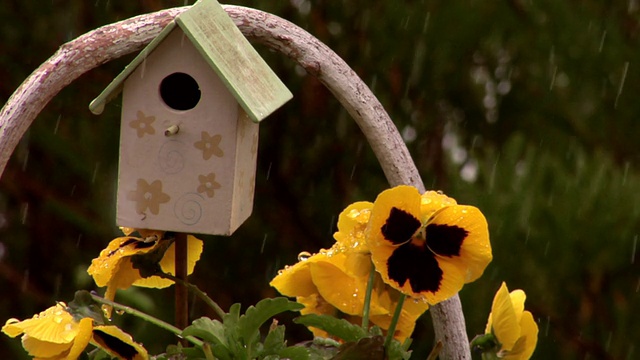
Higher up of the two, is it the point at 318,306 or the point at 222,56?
the point at 222,56

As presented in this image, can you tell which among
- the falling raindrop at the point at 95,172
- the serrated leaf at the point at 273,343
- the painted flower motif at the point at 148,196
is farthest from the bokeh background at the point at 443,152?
the serrated leaf at the point at 273,343

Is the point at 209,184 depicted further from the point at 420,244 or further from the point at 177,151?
the point at 420,244

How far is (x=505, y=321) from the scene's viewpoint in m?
0.78

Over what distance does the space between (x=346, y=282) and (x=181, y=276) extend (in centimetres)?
15

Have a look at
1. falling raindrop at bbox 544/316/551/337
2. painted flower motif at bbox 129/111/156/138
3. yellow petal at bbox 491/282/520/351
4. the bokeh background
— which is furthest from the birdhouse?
falling raindrop at bbox 544/316/551/337

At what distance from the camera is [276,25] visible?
0.85m

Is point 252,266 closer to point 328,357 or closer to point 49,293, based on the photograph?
point 49,293

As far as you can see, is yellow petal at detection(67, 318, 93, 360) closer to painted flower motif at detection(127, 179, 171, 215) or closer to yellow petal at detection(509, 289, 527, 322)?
painted flower motif at detection(127, 179, 171, 215)

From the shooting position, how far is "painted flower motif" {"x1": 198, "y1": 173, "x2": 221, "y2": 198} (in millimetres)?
814

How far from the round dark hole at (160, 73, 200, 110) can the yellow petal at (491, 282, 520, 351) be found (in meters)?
0.36

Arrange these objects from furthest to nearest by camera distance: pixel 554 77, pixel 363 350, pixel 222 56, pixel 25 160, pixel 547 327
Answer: pixel 25 160 < pixel 554 77 < pixel 547 327 < pixel 222 56 < pixel 363 350

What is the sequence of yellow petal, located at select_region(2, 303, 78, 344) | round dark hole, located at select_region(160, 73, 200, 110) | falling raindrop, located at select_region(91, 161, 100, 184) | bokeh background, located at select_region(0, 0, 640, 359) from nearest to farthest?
yellow petal, located at select_region(2, 303, 78, 344), round dark hole, located at select_region(160, 73, 200, 110), bokeh background, located at select_region(0, 0, 640, 359), falling raindrop, located at select_region(91, 161, 100, 184)

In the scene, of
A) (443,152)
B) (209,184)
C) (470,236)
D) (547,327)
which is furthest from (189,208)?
(443,152)

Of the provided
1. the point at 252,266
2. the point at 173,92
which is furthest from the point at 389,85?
the point at 173,92
